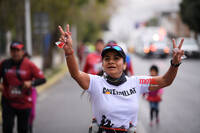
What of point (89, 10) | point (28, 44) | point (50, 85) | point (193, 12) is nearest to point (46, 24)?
point (28, 44)

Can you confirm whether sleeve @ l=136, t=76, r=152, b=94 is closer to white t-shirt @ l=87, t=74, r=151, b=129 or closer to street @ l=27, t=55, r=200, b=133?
white t-shirt @ l=87, t=74, r=151, b=129

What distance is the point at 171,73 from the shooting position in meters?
2.88

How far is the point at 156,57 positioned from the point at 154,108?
A: 2711cm

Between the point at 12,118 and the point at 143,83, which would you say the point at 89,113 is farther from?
the point at 143,83

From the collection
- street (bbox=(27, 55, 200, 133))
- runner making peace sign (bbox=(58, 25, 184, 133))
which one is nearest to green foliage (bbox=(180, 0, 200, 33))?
street (bbox=(27, 55, 200, 133))

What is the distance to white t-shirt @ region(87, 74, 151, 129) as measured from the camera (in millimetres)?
2723

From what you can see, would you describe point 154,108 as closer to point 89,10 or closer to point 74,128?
point 74,128

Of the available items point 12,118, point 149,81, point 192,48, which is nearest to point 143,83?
point 149,81

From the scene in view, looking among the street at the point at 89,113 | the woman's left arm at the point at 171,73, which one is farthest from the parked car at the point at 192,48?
the woman's left arm at the point at 171,73

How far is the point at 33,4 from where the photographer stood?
15.3m

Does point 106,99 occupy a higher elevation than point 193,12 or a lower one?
lower

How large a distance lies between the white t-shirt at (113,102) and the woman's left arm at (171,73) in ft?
0.85

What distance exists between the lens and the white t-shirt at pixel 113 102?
8.93 feet

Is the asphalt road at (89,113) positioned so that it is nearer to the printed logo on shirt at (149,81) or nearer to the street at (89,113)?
the street at (89,113)
